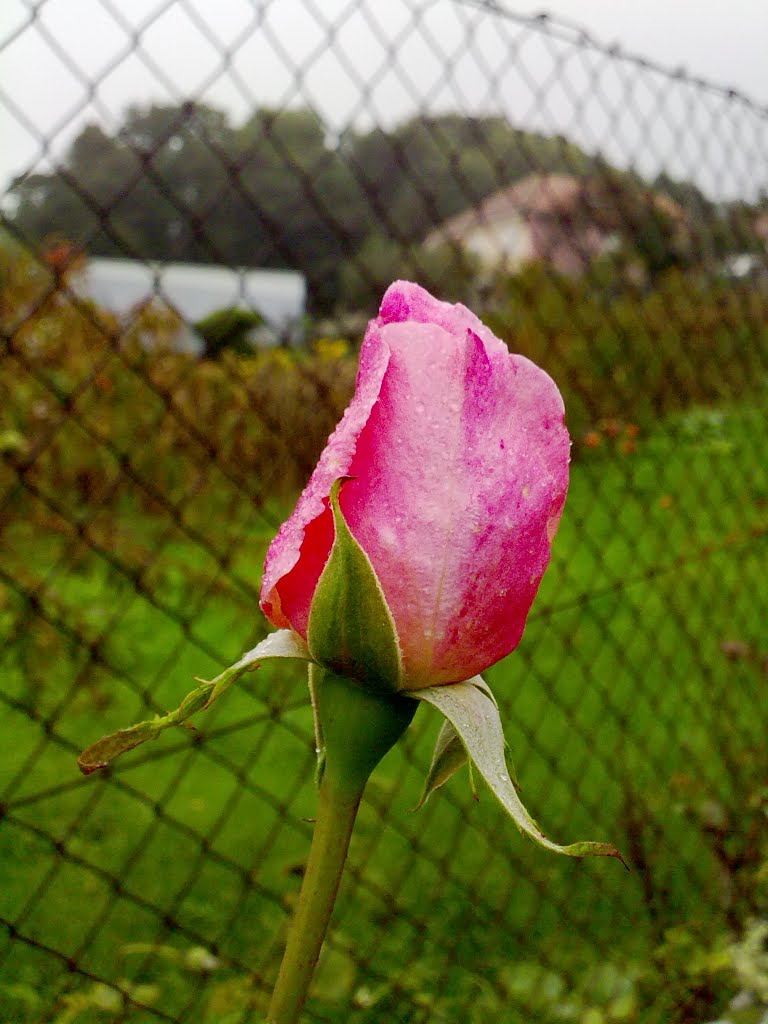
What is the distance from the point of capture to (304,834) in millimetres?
1946

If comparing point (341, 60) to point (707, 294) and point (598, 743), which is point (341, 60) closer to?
point (598, 743)

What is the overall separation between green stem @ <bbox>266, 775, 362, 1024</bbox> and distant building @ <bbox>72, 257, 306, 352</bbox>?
2.19 feet

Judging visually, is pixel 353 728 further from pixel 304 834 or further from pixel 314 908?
pixel 304 834

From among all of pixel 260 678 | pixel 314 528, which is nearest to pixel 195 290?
pixel 260 678

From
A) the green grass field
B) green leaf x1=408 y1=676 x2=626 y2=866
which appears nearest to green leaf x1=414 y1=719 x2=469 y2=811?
green leaf x1=408 y1=676 x2=626 y2=866

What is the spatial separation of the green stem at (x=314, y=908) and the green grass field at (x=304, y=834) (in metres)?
0.60

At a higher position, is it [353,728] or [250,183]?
[353,728]

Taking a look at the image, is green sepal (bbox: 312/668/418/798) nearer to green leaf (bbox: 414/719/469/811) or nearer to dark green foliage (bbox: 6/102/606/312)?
green leaf (bbox: 414/719/469/811)

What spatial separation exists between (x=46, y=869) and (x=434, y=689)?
167cm

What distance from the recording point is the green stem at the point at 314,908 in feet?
1.03

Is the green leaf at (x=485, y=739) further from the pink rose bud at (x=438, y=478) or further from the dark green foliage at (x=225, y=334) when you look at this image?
the dark green foliage at (x=225, y=334)

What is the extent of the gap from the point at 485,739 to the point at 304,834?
1709 mm

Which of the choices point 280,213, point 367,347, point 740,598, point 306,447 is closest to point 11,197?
point 367,347

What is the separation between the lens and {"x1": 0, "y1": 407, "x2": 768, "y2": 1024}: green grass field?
113 cm
